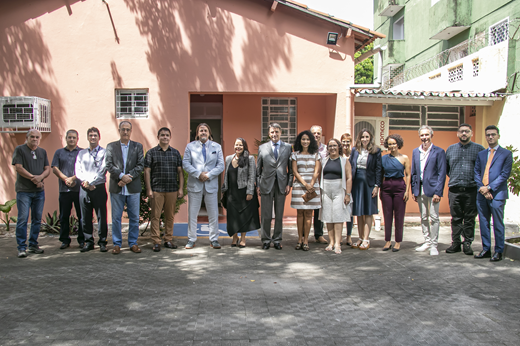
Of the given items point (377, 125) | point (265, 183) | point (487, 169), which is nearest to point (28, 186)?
point (265, 183)

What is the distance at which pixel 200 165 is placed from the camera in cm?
717

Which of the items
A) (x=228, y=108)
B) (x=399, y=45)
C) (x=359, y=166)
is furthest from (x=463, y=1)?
(x=359, y=166)

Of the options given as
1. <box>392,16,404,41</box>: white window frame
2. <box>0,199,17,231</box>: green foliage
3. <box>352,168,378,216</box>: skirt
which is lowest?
<box>0,199,17,231</box>: green foliage

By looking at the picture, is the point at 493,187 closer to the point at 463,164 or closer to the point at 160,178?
the point at 463,164

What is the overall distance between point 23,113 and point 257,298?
668cm

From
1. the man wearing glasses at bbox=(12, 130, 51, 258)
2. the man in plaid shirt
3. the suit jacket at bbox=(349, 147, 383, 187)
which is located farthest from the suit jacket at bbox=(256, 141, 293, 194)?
the man wearing glasses at bbox=(12, 130, 51, 258)

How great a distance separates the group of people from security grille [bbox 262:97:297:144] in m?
3.23

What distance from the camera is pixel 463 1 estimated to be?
15.2 meters

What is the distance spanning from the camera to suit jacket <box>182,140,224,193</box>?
7.11m

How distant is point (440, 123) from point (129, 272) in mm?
8907

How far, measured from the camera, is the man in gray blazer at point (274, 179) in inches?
280

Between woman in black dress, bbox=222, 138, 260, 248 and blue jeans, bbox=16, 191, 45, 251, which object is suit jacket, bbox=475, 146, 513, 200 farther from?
blue jeans, bbox=16, 191, 45, 251

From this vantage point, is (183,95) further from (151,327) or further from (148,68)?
(151,327)

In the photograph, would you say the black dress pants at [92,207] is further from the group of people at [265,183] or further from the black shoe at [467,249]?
the black shoe at [467,249]
